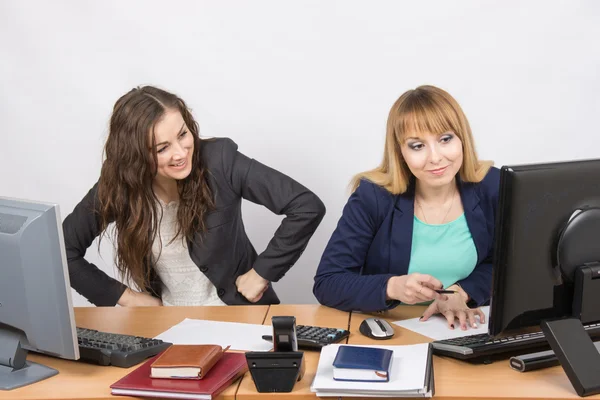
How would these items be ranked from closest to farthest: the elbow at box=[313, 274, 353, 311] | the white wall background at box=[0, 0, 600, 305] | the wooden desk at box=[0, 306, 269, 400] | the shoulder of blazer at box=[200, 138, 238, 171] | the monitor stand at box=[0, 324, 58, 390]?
the wooden desk at box=[0, 306, 269, 400] < the monitor stand at box=[0, 324, 58, 390] < the elbow at box=[313, 274, 353, 311] < the shoulder of blazer at box=[200, 138, 238, 171] < the white wall background at box=[0, 0, 600, 305]

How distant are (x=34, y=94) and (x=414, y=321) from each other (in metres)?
2.52

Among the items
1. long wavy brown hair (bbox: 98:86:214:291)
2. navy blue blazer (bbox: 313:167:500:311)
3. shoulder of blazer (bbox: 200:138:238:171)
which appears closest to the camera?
navy blue blazer (bbox: 313:167:500:311)

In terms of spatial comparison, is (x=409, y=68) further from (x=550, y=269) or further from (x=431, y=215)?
(x=550, y=269)

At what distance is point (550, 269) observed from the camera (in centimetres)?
160

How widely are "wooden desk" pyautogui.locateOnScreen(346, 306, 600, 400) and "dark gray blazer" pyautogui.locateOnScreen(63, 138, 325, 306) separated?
1041 mm

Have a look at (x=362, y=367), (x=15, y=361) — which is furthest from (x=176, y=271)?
(x=362, y=367)

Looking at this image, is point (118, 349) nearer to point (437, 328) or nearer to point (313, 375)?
point (313, 375)

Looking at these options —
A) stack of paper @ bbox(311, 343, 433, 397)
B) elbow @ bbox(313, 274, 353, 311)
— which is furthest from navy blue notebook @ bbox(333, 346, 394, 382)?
elbow @ bbox(313, 274, 353, 311)

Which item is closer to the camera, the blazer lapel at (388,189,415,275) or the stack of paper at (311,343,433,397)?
the stack of paper at (311,343,433,397)

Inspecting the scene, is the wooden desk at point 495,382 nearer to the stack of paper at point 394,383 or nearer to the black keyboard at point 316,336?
the stack of paper at point 394,383

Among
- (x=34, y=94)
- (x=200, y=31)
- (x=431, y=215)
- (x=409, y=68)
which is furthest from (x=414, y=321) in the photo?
(x=34, y=94)

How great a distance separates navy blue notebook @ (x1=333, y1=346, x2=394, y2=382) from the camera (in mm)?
1563

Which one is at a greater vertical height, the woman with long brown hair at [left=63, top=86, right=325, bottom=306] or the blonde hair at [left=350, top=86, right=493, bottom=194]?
the blonde hair at [left=350, top=86, right=493, bottom=194]

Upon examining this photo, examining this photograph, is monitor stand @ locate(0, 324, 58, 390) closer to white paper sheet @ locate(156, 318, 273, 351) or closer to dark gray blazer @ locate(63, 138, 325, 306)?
white paper sheet @ locate(156, 318, 273, 351)
